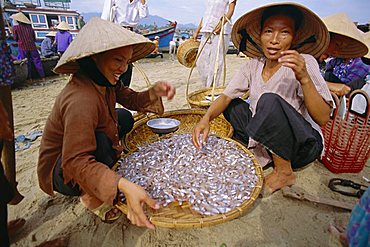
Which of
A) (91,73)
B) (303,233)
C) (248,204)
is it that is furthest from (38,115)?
(303,233)

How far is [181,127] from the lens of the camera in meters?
2.86

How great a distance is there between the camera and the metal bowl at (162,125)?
7.86 ft

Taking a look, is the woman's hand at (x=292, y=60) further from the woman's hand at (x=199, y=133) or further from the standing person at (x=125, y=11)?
the standing person at (x=125, y=11)

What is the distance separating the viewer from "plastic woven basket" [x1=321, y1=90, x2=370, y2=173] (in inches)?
81.4

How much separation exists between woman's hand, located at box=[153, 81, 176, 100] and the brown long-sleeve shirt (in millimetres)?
425

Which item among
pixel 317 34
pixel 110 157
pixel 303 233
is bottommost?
pixel 303 233

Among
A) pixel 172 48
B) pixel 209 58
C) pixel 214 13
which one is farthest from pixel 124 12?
pixel 172 48

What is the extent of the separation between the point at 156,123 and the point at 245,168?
1195mm

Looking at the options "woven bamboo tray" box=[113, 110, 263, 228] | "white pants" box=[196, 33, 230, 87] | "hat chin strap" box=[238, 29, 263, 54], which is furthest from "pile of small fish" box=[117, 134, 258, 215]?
"white pants" box=[196, 33, 230, 87]

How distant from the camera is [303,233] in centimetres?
161

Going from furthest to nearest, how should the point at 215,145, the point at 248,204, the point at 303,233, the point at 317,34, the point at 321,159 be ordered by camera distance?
the point at 321,159 < the point at 215,145 < the point at 317,34 < the point at 303,233 < the point at 248,204

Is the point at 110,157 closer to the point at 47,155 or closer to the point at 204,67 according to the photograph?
the point at 47,155

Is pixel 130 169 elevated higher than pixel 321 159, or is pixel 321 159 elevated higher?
pixel 130 169

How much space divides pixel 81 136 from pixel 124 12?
148 inches
